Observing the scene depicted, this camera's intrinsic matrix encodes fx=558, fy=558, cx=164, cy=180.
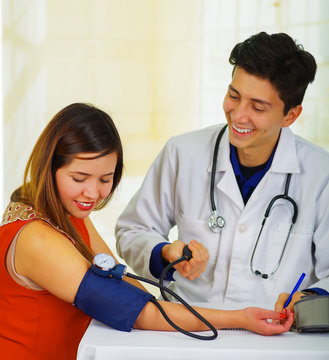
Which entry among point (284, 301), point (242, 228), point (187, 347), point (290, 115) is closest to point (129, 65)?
point (290, 115)

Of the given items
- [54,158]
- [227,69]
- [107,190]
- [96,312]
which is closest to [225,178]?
[107,190]

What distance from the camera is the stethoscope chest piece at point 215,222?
5.45 feet

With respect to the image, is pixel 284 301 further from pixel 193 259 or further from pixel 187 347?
pixel 187 347

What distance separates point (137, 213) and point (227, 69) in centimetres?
189

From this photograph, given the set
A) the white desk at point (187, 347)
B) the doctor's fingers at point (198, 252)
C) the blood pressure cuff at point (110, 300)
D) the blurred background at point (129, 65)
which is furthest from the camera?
the blurred background at point (129, 65)

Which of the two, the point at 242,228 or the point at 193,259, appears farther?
the point at 242,228

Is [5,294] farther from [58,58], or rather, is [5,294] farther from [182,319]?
[58,58]

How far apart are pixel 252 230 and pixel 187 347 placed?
710mm

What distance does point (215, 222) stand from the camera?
166 centimetres

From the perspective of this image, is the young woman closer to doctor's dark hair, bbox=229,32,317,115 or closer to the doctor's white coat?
the doctor's white coat

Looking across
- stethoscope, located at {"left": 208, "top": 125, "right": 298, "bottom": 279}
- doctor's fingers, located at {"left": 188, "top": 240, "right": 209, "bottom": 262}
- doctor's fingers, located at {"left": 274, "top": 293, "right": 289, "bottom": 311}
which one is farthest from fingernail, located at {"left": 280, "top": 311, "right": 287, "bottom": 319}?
stethoscope, located at {"left": 208, "top": 125, "right": 298, "bottom": 279}

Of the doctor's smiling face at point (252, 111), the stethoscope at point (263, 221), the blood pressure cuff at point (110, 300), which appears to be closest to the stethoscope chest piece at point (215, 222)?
the stethoscope at point (263, 221)

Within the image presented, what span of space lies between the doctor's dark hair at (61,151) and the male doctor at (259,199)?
0.37 meters

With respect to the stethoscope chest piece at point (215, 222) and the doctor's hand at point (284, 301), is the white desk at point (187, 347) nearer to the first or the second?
the doctor's hand at point (284, 301)
